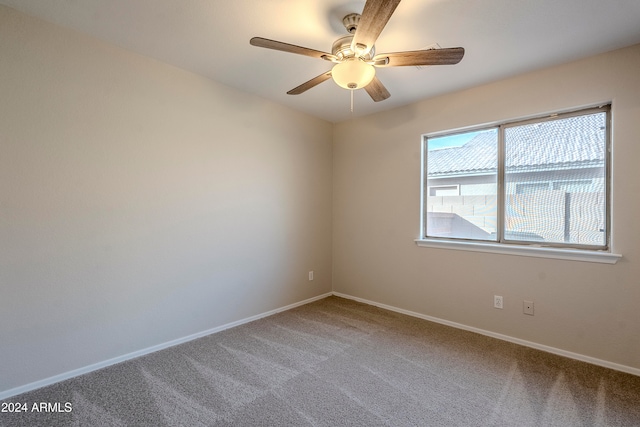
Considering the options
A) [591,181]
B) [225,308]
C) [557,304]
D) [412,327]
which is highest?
[591,181]

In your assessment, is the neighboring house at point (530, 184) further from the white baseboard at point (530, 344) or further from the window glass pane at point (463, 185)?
the white baseboard at point (530, 344)

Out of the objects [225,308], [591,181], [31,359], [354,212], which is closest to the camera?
[31,359]

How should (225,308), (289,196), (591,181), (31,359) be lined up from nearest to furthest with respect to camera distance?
(31,359), (591,181), (225,308), (289,196)

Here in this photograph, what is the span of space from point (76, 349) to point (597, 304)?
152 inches

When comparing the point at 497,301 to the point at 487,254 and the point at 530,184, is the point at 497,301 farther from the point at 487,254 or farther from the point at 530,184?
the point at 530,184

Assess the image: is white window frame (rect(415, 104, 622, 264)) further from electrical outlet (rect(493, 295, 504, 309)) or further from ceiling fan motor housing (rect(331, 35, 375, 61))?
ceiling fan motor housing (rect(331, 35, 375, 61))

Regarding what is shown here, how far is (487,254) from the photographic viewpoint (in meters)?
2.77

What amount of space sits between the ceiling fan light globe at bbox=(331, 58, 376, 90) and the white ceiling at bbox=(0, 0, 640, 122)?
1.20 ft

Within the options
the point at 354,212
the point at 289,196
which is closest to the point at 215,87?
the point at 289,196

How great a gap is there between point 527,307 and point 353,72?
2.46 meters

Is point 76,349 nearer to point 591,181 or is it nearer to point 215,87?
point 215,87

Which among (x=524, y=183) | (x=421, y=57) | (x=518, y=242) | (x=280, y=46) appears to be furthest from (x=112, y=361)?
(x=524, y=183)

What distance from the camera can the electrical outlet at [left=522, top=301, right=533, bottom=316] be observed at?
252 cm

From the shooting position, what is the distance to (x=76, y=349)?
2.04m
